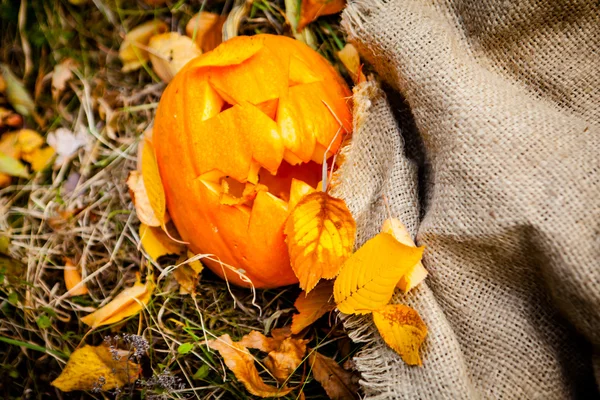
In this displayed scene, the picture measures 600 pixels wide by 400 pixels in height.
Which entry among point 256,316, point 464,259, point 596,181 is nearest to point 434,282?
point 464,259

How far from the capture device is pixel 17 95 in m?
1.68

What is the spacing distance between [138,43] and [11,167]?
0.55 metres

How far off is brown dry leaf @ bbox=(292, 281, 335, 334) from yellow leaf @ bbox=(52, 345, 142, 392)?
455mm

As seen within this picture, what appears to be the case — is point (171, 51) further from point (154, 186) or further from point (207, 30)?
point (154, 186)

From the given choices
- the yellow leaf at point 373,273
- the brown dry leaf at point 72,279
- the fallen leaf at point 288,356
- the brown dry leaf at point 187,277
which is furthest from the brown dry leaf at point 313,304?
the brown dry leaf at point 72,279

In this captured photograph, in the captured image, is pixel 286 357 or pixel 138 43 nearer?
pixel 286 357

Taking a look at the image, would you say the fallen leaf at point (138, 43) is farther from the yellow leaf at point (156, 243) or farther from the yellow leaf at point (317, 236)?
the yellow leaf at point (317, 236)

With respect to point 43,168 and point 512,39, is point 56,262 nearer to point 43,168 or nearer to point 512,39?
point 43,168

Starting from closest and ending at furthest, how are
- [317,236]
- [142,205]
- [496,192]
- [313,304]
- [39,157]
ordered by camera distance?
[496,192], [317,236], [313,304], [142,205], [39,157]

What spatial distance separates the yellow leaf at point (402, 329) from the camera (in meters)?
1.09

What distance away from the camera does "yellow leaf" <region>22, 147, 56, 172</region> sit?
1652mm

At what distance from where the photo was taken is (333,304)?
131cm

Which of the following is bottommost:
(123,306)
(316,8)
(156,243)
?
(123,306)

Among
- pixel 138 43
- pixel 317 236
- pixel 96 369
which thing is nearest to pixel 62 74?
pixel 138 43
